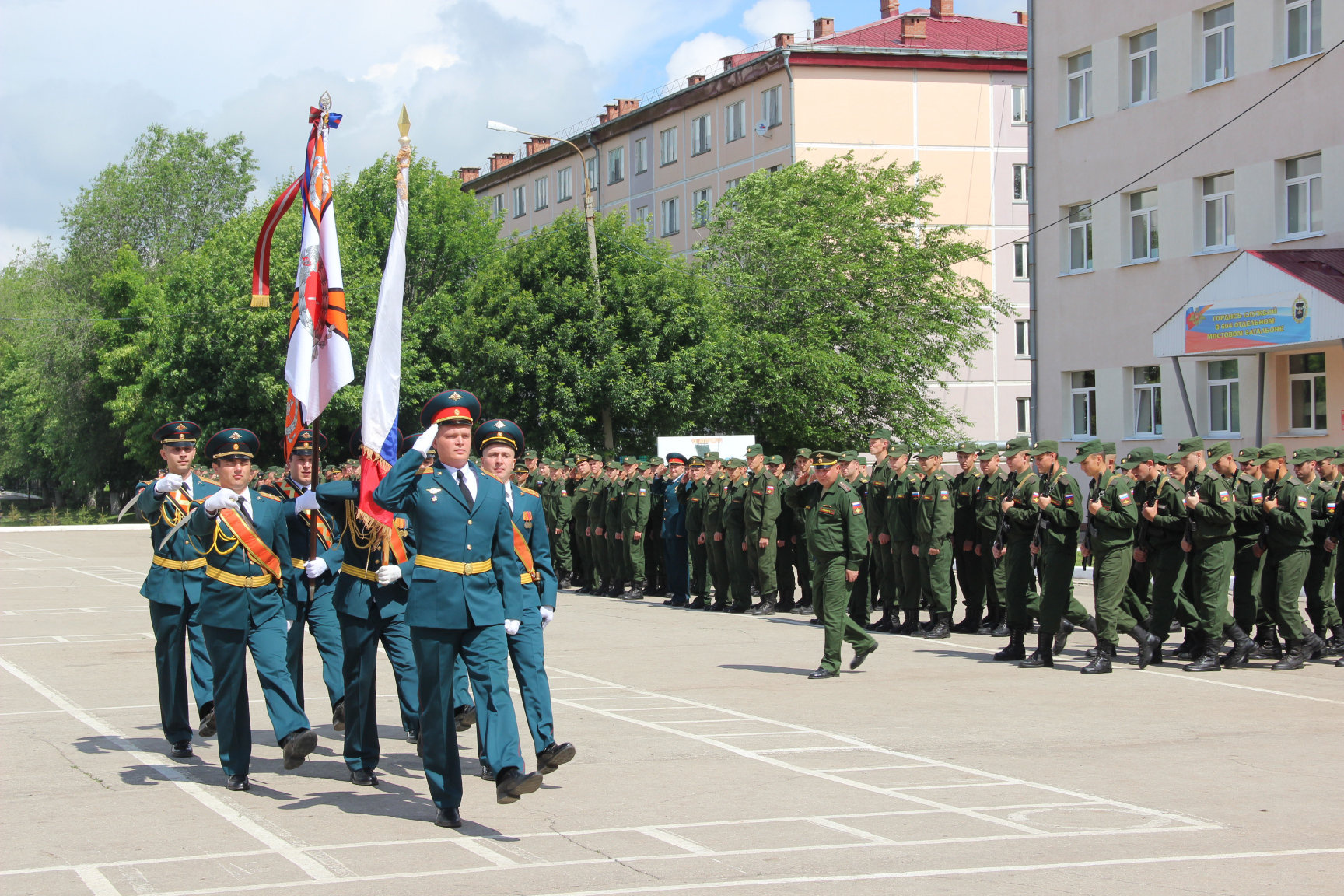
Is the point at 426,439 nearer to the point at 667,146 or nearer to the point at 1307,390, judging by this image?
the point at 1307,390

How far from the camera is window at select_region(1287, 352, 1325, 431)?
2720 cm

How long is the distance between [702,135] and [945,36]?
986cm

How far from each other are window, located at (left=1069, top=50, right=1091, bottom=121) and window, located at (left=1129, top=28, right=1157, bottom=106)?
1.25 meters

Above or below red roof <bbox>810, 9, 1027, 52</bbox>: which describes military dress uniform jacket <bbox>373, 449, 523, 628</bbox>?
below

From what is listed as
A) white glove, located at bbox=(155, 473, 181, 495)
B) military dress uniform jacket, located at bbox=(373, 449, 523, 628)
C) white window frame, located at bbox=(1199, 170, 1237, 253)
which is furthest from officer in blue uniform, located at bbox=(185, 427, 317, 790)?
white window frame, located at bbox=(1199, 170, 1237, 253)

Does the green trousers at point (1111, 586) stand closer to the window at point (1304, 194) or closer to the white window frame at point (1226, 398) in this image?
the window at point (1304, 194)

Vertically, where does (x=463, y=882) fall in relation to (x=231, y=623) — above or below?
below

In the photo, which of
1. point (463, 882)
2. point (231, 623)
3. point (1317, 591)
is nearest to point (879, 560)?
point (1317, 591)

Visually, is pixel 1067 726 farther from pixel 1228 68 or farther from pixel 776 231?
pixel 776 231

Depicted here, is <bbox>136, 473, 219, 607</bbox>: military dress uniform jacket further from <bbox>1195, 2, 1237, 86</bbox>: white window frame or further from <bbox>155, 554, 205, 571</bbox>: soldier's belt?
<bbox>1195, 2, 1237, 86</bbox>: white window frame

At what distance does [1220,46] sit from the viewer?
29.7 meters

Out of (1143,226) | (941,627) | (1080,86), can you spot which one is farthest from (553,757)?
(1080,86)

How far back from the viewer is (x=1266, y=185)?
28375mm

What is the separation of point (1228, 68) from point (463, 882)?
91.6 feet
